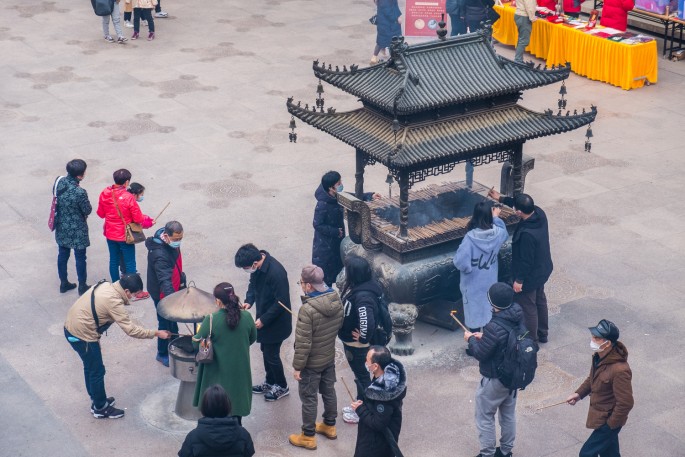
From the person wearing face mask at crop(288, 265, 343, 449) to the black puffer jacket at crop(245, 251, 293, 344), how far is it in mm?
542

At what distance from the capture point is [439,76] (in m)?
11.1

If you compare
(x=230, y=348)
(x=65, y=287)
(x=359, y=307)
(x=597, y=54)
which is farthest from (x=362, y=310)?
(x=597, y=54)

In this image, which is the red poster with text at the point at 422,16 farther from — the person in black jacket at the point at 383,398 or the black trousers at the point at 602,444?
the person in black jacket at the point at 383,398

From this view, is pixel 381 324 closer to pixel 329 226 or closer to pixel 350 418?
pixel 350 418

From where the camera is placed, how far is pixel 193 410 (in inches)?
399

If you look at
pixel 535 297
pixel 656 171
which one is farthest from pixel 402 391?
pixel 656 171

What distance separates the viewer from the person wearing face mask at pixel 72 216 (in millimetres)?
11984

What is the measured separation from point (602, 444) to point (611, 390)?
525mm

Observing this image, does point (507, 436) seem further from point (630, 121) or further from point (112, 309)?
point (630, 121)

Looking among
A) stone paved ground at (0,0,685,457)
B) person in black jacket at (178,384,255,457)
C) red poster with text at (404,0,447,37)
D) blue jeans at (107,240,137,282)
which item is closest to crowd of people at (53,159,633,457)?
person in black jacket at (178,384,255,457)

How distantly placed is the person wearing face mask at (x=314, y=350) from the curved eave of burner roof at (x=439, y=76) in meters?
2.31

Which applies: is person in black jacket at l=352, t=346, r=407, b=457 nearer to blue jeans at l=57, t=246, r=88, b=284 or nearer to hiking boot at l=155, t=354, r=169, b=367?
hiking boot at l=155, t=354, r=169, b=367

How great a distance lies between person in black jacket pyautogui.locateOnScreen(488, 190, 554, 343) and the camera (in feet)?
35.3

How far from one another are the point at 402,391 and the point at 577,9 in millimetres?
15098
